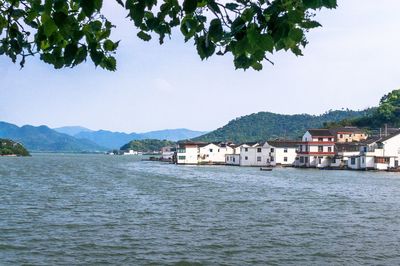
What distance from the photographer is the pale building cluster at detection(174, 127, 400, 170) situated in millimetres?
60531

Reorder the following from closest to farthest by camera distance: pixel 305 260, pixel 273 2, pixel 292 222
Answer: pixel 273 2
pixel 305 260
pixel 292 222

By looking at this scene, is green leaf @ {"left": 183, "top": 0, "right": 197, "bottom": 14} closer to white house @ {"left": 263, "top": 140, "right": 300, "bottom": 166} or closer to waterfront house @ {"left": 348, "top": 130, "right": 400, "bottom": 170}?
waterfront house @ {"left": 348, "top": 130, "right": 400, "bottom": 170}

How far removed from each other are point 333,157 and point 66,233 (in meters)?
57.9

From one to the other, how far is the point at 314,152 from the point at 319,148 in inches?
37.1

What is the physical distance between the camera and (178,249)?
1292cm

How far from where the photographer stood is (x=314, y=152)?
67500 millimetres

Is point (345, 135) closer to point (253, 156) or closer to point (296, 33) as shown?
point (253, 156)

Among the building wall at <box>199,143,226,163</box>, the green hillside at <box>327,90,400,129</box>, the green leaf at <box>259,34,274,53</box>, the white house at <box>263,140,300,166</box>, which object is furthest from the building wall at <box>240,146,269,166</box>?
the green leaf at <box>259,34,274,53</box>

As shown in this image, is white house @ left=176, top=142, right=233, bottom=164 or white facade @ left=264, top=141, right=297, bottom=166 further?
white house @ left=176, top=142, right=233, bottom=164

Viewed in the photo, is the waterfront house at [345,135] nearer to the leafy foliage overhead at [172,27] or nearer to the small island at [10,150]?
the leafy foliage overhead at [172,27]

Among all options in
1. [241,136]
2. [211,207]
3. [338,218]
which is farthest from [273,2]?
[241,136]

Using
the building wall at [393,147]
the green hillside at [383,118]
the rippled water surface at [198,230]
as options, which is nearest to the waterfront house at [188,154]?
the green hillside at [383,118]

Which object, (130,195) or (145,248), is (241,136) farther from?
(145,248)

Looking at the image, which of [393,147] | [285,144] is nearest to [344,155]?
[393,147]
